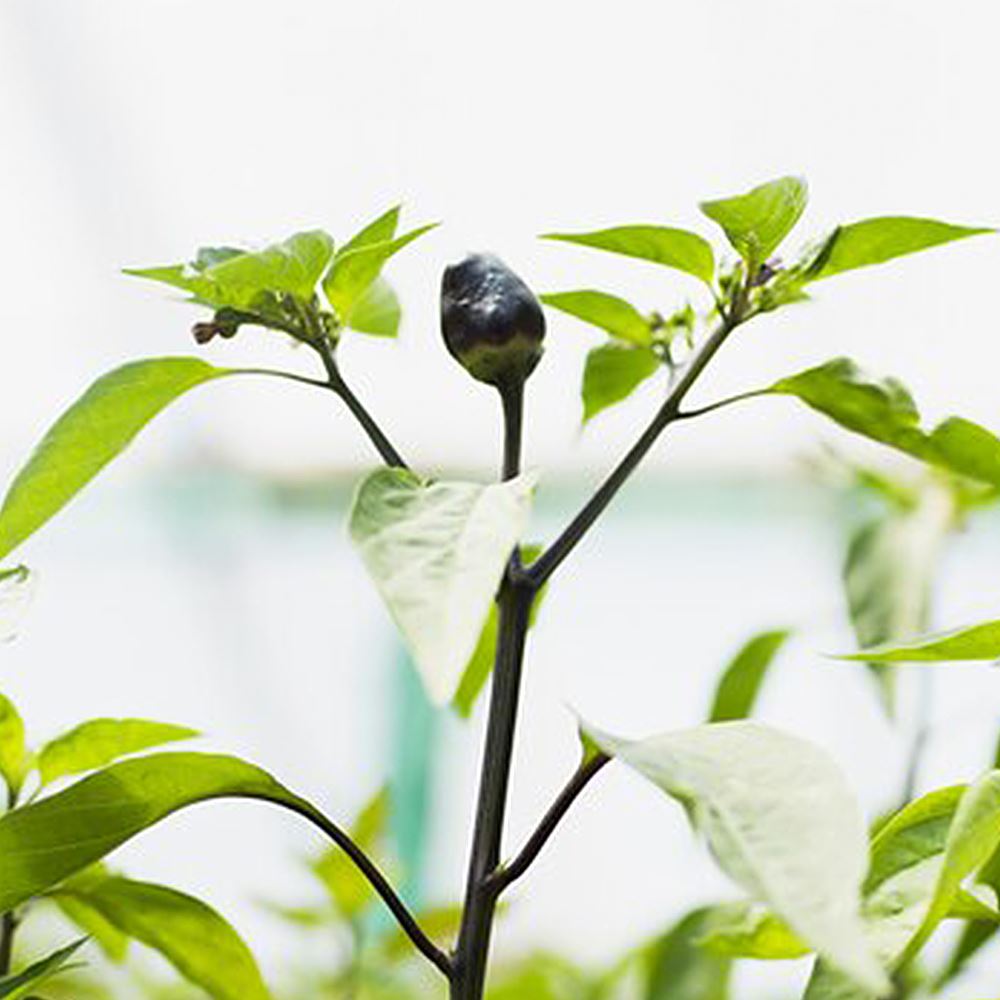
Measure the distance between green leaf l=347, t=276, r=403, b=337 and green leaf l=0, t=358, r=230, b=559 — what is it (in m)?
0.12

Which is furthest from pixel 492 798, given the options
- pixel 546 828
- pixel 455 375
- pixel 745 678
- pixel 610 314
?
pixel 455 375

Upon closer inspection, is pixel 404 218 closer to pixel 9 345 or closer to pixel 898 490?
pixel 9 345

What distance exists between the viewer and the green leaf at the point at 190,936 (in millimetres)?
649

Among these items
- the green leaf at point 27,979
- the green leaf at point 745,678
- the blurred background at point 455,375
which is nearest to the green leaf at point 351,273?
the green leaf at point 27,979

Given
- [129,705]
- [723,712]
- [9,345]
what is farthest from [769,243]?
[129,705]

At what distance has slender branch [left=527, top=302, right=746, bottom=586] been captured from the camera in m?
0.60

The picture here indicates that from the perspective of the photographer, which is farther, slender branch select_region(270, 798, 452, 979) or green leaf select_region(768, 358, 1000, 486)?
green leaf select_region(768, 358, 1000, 486)

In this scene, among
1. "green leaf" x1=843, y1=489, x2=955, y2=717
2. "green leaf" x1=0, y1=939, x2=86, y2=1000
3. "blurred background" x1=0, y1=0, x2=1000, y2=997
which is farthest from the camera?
"blurred background" x1=0, y1=0, x2=1000, y2=997

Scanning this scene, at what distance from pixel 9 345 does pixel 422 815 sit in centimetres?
148

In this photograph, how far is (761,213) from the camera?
65 centimetres

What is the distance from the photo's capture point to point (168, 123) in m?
4.31

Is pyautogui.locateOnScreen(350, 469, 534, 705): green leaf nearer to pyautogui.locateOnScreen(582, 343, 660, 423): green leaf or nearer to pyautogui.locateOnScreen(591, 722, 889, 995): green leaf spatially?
pyautogui.locateOnScreen(591, 722, 889, 995): green leaf

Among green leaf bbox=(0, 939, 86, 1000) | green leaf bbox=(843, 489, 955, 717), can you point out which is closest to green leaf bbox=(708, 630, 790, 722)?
green leaf bbox=(843, 489, 955, 717)

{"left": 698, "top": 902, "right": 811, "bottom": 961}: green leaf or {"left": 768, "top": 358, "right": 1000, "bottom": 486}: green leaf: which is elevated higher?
{"left": 768, "top": 358, "right": 1000, "bottom": 486}: green leaf
